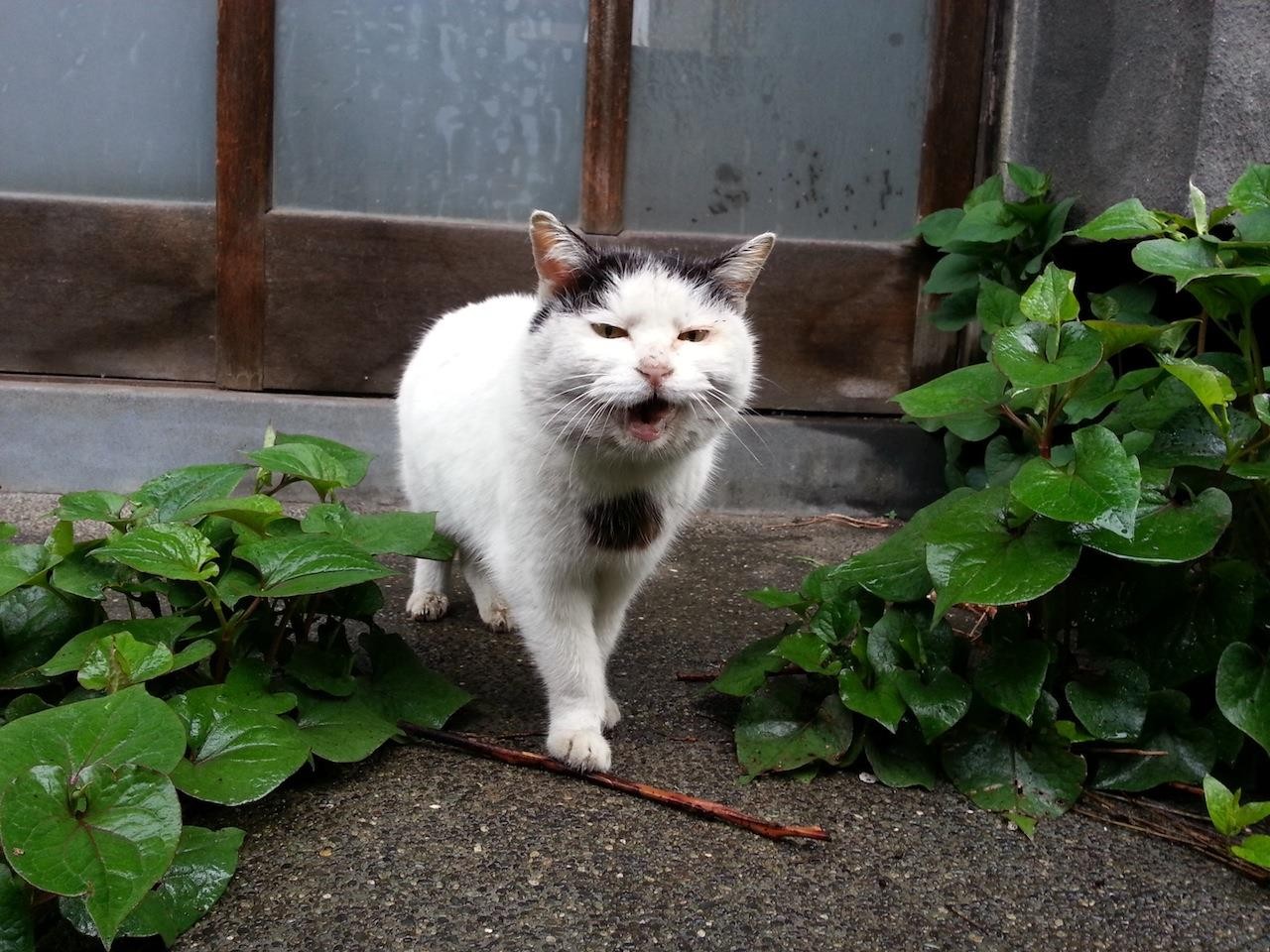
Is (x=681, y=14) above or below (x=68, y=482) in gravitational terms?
above

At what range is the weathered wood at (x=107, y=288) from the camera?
12.2 feet

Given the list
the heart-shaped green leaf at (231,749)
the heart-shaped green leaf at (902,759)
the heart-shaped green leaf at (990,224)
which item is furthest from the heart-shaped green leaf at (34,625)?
the heart-shaped green leaf at (990,224)

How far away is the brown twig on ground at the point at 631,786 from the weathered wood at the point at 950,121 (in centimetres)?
251

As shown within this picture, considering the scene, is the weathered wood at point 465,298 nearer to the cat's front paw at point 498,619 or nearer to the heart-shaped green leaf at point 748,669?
the cat's front paw at point 498,619

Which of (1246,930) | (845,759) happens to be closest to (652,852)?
(845,759)

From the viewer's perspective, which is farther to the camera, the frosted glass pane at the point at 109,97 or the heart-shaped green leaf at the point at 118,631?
the frosted glass pane at the point at 109,97

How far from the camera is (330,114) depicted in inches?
148

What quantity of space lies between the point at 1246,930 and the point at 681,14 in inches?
129

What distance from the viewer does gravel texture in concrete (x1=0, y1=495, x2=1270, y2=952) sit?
147 centimetres

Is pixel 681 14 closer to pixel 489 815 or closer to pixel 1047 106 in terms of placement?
pixel 1047 106

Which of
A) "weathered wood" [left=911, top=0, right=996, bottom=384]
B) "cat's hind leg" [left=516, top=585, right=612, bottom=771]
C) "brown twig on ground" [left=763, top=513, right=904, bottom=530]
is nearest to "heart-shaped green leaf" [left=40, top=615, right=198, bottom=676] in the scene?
"cat's hind leg" [left=516, top=585, right=612, bottom=771]

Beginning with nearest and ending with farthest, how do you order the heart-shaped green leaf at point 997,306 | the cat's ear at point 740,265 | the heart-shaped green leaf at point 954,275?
the cat's ear at point 740,265
the heart-shaped green leaf at point 997,306
the heart-shaped green leaf at point 954,275

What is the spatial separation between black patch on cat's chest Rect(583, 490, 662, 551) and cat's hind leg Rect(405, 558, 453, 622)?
0.87m

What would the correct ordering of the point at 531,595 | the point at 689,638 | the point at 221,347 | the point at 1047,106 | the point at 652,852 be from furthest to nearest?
1. the point at 221,347
2. the point at 1047,106
3. the point at 689,638
4. the point at 531,595
5. the point at 652,852
